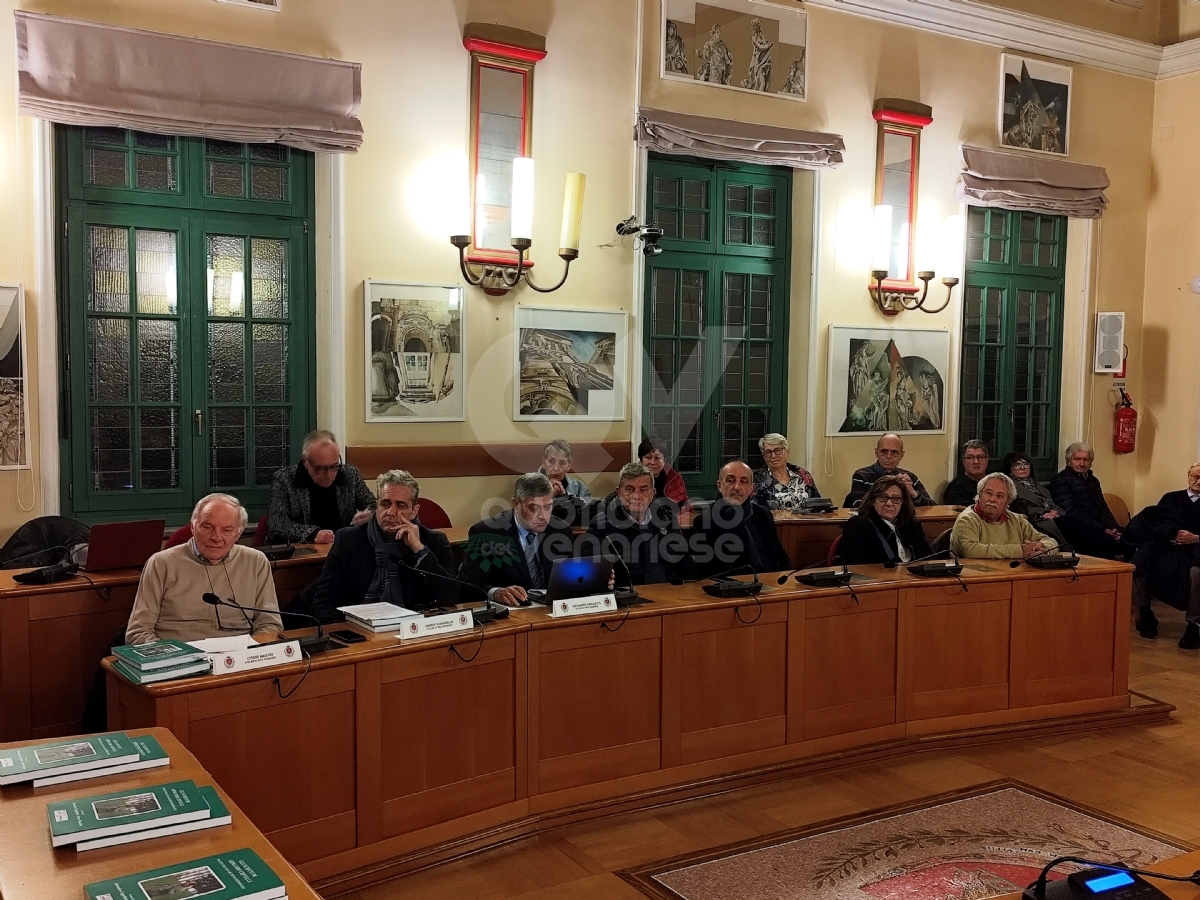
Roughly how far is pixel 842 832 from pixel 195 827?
2563 millimetres

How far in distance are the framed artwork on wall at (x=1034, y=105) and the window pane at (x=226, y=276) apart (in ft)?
18.9

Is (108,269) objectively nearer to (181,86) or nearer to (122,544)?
(181,86)

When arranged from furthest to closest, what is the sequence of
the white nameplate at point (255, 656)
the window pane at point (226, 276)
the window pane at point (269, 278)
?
the window pane at point (269, 278) < the window pane at point (226, 276) < the white nameplate at point (255, 656)

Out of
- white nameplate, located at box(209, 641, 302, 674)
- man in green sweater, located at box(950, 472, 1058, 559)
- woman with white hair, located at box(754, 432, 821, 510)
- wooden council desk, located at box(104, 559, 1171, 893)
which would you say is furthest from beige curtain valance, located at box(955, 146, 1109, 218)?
white nameplate, located at box(209, 641, 302, 674)

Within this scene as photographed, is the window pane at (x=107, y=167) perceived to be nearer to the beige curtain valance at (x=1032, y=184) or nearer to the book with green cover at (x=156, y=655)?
the book with green cover at (x=156, y=655)

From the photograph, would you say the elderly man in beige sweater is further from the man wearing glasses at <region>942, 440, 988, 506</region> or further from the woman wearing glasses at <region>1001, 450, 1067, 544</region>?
the man wearing glasses at <region>942, 440, 988, 506</region>

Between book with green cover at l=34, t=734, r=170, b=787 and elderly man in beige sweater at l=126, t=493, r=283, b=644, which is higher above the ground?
elderly man in beige sweater at l=126, t=493, r=283, b=644

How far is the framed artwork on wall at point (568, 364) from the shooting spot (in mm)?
6590

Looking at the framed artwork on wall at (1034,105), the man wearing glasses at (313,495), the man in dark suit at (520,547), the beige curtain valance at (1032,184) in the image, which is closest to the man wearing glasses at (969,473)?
the beige curtain valance at (1032,184)

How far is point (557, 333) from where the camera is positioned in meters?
6.68

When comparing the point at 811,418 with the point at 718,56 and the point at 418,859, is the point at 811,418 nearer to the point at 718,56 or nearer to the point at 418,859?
the point at 718,56

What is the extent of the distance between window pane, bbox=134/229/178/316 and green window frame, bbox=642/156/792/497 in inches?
116

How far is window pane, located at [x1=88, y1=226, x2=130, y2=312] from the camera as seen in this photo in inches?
217

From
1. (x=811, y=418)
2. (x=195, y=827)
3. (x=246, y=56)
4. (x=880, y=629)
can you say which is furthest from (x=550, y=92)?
(x=195, y=827)
